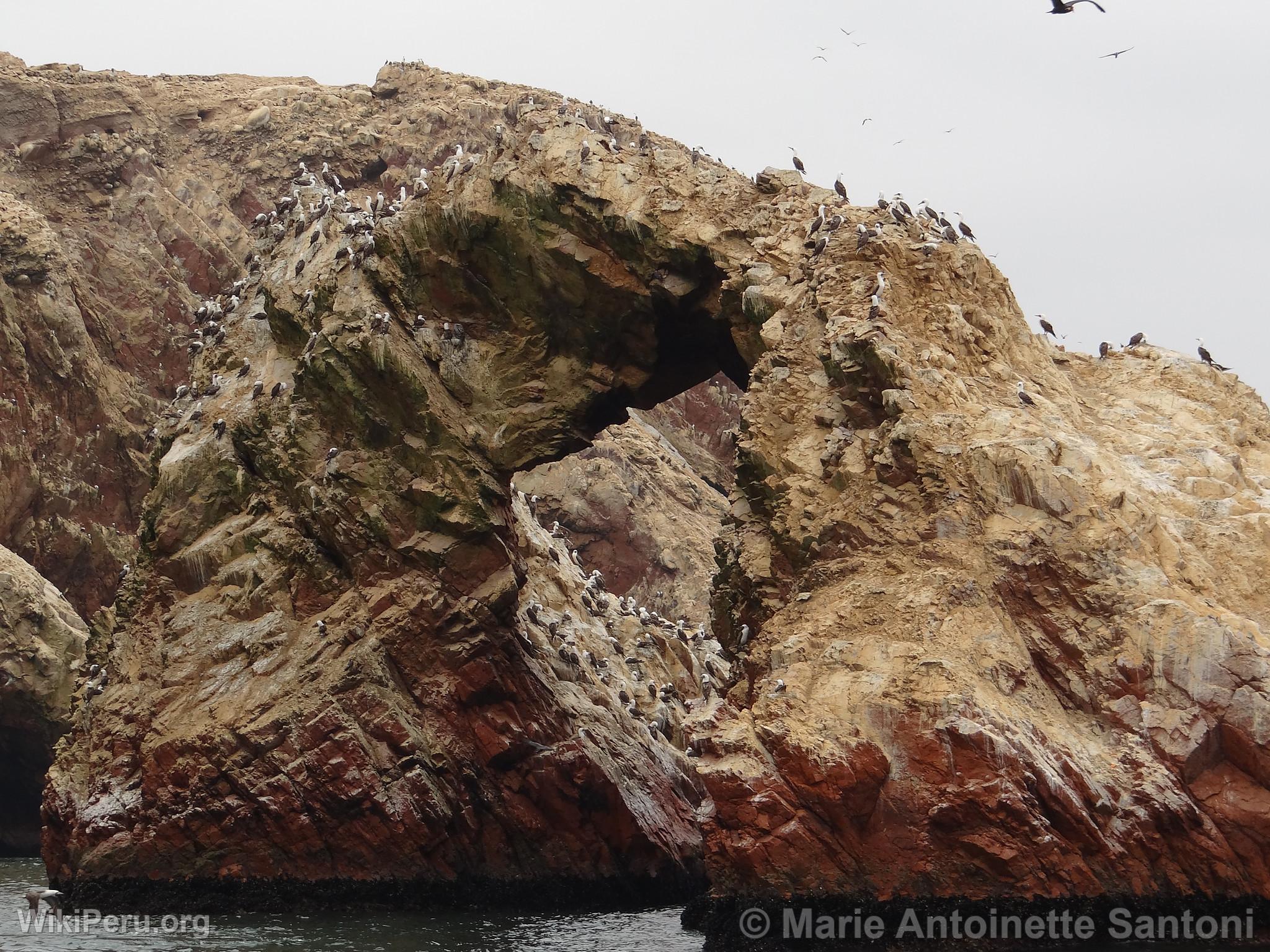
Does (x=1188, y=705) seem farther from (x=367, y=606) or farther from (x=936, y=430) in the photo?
(x=367, y=606)

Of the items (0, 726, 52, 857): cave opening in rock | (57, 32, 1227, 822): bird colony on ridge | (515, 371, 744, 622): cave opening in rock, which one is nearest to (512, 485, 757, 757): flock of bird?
(57, 32, 1227, 822): bird colony on ridge

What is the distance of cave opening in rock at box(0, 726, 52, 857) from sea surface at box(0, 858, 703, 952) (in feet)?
42.8

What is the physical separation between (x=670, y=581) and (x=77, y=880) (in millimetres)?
30776

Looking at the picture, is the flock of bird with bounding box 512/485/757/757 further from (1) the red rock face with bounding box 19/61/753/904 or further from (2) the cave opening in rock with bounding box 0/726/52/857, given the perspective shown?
(2) the cave opening in rock with bounding box 0/726/52/857

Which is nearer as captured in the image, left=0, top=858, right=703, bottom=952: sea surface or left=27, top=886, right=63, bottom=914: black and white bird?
left=0, top=858, right=703, bottom=952: sea surface

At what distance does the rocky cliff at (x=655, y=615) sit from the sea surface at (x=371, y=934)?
5.72 feet

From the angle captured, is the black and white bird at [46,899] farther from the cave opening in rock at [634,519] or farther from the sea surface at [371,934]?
the cave opening in rock at [634,519]

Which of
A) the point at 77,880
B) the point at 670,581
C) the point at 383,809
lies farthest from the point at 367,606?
the point at 670,581

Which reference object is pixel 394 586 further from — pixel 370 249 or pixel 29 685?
pixel 29 685

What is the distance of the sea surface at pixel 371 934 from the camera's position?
28.7 metres

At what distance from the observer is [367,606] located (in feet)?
118

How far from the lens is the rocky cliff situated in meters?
25.1

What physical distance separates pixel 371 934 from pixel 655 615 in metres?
18.4

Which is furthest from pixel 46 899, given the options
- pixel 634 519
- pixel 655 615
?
pixel 634 519
